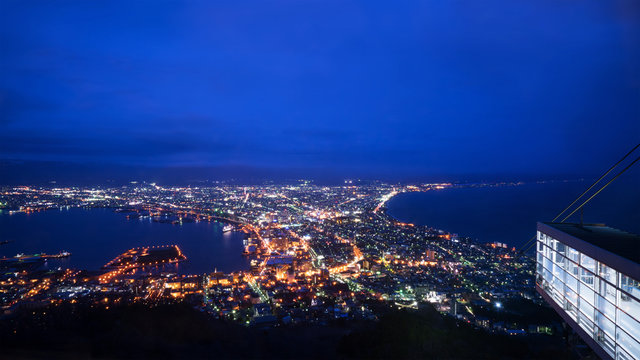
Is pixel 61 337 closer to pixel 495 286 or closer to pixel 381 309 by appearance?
pixel 381 309

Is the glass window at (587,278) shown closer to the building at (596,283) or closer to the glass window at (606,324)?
the building at (596,283)

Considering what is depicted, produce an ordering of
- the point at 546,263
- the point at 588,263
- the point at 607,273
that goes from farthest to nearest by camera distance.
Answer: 1. the point at 546,263
2. the point at 588,263
3. the point at 607,273

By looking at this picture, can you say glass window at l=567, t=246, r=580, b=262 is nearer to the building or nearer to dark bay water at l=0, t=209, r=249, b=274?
the building

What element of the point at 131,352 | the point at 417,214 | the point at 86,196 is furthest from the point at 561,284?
the point at 86,196

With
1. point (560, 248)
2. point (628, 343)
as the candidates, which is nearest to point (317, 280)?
point (560, 248)

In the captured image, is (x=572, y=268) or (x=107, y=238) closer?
(x=572, y=268)

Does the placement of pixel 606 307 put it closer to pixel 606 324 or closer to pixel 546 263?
pixel 606 324

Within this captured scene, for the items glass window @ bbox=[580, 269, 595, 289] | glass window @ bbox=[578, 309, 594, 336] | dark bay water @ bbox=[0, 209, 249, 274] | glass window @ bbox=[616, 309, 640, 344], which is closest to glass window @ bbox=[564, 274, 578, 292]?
glass window @ bbox=[580, 269, 595, 289]
